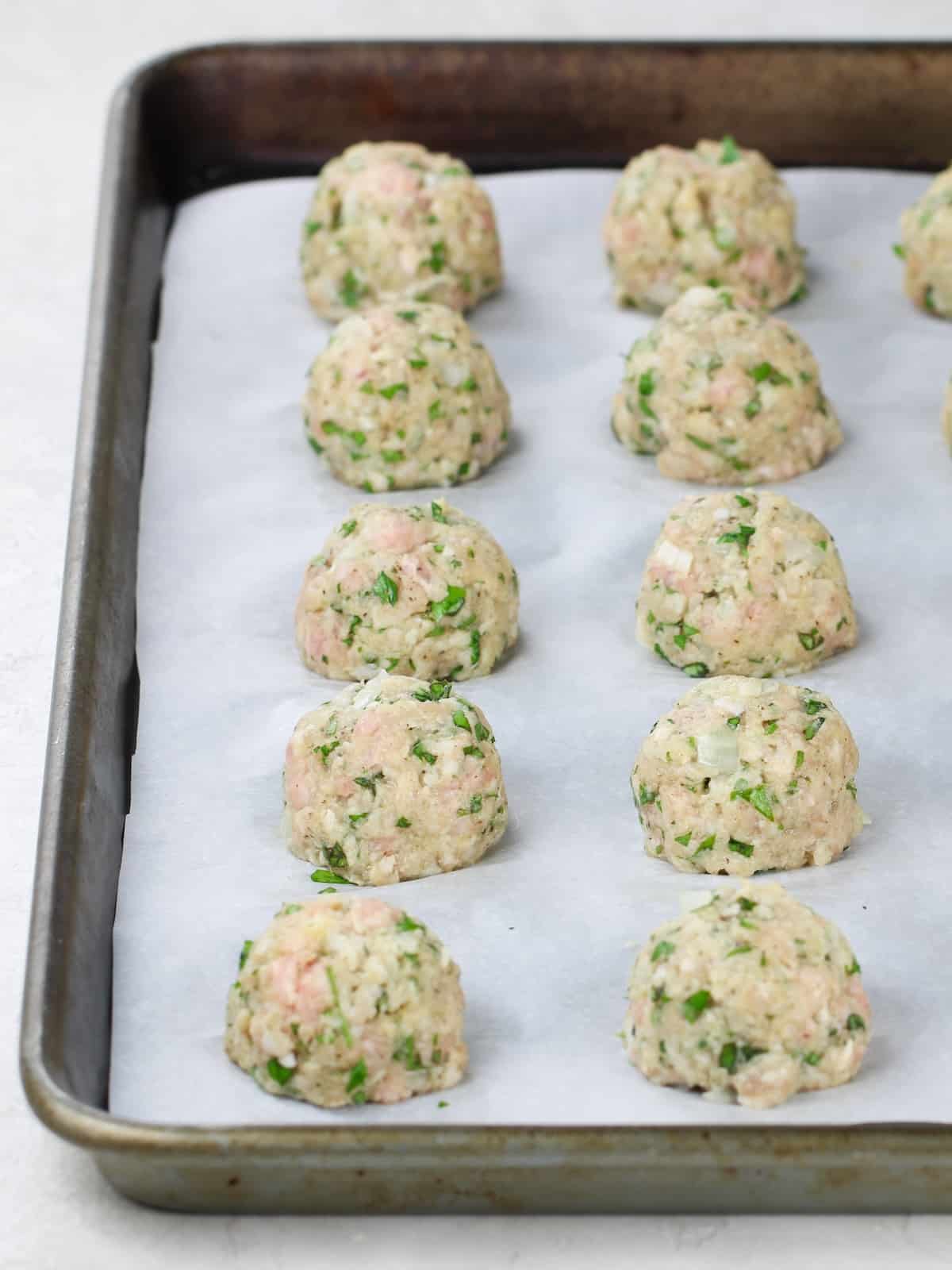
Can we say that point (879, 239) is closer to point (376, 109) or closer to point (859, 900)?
point (376, 109)

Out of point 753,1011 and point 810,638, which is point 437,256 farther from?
point 753,1011

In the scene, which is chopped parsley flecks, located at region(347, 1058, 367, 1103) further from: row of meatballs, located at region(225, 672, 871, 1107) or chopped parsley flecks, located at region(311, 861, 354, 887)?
chopped parsley flecks, located at region(311, 861, 354, 887)

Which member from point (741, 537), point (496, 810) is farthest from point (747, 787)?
point (741, 537)

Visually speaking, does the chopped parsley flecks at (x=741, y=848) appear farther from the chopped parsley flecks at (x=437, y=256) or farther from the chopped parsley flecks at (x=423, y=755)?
the chopped parsley flecks at (x=437, y=256)

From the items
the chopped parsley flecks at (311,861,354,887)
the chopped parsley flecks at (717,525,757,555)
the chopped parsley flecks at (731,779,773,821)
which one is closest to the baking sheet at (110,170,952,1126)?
the chopped parsley flecks at (311,861,354,887)

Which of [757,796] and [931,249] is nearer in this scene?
[757,796]

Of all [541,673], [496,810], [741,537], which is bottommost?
[541,673]
